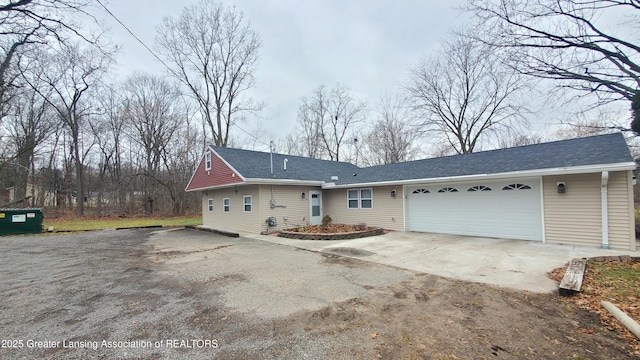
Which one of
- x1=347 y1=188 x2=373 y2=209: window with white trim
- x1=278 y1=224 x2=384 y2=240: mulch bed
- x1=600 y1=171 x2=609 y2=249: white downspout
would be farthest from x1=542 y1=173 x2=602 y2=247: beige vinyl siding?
x1=347 y1=188 x2=373 y2=209: window with white trim

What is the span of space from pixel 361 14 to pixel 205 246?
1108 cm

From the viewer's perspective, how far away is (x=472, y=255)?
7449 millimetres

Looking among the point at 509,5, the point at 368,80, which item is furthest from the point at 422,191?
the point at 368,80

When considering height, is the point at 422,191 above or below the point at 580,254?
above

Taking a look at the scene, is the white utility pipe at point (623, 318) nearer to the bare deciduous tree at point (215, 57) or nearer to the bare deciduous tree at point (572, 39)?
the bare deciduous tree at point (572, 39)

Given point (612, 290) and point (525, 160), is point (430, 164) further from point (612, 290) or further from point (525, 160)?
point (612, 290)

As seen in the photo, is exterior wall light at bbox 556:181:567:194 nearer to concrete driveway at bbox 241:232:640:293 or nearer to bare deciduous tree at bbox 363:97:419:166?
concrete driveway at bbox 241:232:640:293

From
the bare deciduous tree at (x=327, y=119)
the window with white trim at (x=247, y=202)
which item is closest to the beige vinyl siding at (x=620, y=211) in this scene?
the window with white trim at (x=247, y=202)

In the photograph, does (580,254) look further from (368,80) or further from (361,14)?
(368,80)

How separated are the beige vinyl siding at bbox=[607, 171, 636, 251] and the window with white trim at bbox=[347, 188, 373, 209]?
810 cm

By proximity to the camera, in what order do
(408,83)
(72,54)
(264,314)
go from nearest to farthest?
(264,314) < (72,54) < (408,83)

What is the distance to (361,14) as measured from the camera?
11586 millimetres

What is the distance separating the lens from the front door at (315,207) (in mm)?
14664

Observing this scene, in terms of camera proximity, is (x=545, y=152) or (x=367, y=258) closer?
(x=367, y=258)
